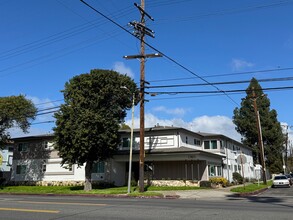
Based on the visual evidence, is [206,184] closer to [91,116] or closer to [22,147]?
[91,116]

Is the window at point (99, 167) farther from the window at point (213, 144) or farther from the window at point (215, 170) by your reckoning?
the window at point (213, 144)

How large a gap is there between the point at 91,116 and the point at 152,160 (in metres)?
9.42

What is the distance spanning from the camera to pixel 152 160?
35281mm

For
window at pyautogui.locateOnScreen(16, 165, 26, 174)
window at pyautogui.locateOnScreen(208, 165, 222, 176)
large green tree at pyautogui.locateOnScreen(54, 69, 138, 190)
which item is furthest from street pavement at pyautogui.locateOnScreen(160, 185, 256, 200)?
window at pyautogui.locateOnScreen(16, 165, 26, 174)

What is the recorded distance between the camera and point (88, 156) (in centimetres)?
3023

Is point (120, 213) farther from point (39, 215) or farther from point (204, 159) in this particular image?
point (204, 159)

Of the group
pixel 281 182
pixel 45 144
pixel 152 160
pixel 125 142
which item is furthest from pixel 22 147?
pixel 281 182

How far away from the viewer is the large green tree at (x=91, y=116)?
29.2 meters

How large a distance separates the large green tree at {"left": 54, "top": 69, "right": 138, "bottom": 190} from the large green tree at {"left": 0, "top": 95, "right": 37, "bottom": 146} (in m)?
10.0

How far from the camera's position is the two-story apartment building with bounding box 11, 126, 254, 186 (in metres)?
34.6

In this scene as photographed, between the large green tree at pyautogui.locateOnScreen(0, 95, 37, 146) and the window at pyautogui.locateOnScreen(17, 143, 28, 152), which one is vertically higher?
the large green tree at pyautogui.locateOnScreen(0, 95, 37, 146)

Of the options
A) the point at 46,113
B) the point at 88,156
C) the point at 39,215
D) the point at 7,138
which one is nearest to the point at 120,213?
the point at 39,215

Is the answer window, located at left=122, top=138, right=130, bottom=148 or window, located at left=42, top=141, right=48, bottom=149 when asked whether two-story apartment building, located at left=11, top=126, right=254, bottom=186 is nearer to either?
window, located at left=122, top=138, right=130, bottom=148

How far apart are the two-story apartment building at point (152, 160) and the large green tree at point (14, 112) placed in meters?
3.06
